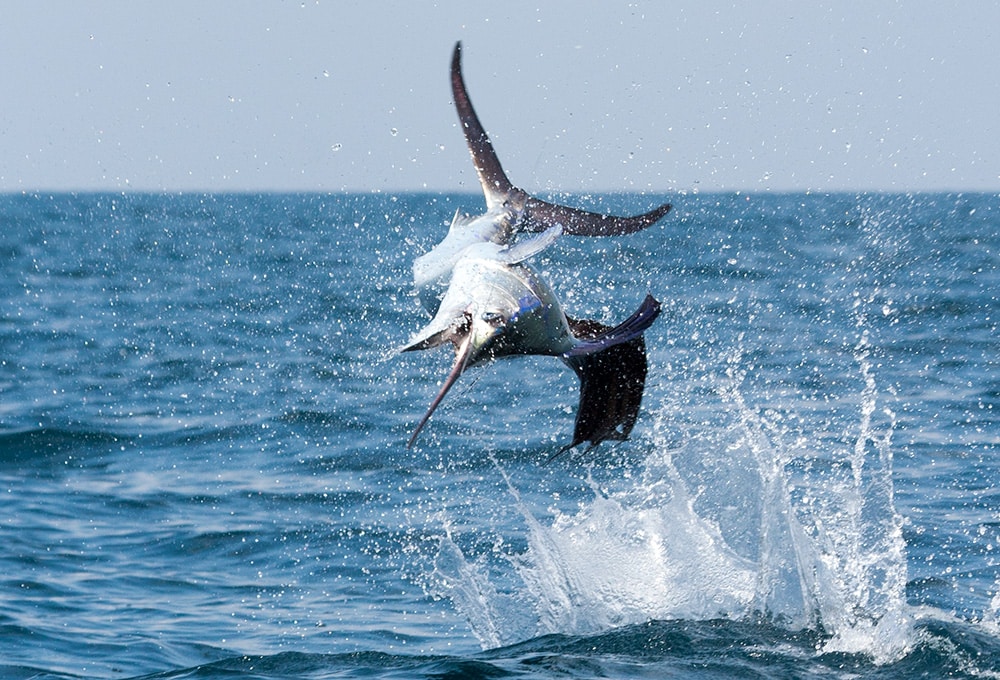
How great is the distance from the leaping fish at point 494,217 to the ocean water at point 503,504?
449mm

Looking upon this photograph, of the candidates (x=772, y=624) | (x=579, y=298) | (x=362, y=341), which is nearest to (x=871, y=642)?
(x=772, y=624)

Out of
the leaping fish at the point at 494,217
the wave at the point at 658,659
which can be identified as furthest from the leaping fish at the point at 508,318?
the wave at the point at 658,659

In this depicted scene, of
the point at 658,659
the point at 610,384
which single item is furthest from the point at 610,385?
the point at 658,659

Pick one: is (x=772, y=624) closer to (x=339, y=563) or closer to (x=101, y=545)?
(x=339, y=563)

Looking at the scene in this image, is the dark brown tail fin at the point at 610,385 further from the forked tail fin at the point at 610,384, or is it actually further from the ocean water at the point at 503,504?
the ocean water at the point at 503,504

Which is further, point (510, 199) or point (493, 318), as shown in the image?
point (510, 199)

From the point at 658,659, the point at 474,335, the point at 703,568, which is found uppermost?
the point at 474,335

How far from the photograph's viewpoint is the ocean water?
6.93 m

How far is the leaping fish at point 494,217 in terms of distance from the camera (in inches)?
221

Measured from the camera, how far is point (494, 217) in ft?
19.8

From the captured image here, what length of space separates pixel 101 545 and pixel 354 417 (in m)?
3.82

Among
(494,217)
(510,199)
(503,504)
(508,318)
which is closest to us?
(508,318)

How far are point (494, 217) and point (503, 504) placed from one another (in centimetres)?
397

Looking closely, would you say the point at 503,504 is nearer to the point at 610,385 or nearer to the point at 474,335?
the point at 610,385
